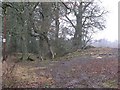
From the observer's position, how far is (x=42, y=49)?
84.8 feet

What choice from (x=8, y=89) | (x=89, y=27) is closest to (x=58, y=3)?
(x=89, y=27)

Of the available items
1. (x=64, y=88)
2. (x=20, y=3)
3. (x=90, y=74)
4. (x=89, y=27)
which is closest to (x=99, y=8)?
(x=89, y=27)

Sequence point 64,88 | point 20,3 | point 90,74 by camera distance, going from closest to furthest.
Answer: point 64,88 < point 90,74 < point 20,3

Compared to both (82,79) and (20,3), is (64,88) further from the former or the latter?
(20,3)

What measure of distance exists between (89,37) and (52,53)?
5965 mm

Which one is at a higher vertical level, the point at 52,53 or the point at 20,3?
the point at 20,3

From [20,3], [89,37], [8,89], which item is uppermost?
[20,3]

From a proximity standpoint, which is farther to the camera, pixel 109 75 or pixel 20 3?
pixel 20 3

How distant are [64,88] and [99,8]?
19.0 meters

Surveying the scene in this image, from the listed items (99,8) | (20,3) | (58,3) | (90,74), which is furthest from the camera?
(99,8)

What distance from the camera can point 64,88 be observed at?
10.5 meters

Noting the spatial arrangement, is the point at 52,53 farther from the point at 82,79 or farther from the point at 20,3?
the point at 82,79

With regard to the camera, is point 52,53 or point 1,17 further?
point 52,53

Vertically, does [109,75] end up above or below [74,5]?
below
